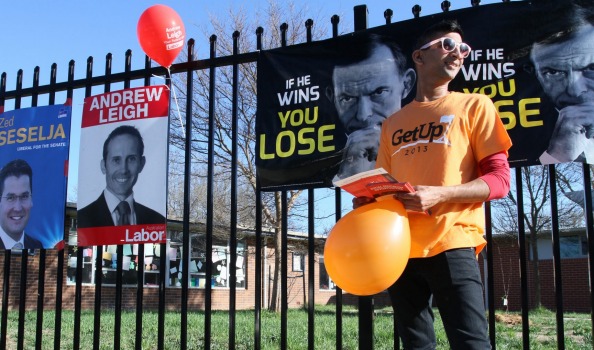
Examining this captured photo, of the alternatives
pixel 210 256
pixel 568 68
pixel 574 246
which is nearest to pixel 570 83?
pixel 568 68

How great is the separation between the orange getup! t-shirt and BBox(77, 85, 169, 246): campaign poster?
7.31 ft

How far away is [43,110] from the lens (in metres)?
4.84

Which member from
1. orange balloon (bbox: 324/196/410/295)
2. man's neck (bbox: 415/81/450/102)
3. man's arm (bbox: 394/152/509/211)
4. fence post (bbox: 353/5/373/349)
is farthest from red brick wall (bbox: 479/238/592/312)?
orange balloon (bbox: 324/196/410/295)

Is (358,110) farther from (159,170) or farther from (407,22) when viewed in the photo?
(159,170)

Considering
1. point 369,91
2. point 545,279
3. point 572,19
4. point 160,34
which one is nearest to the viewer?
point 572,19

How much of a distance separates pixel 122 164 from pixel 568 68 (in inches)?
121

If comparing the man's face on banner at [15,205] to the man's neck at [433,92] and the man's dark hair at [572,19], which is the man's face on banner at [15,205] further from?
the man's dark hair at [572,19]

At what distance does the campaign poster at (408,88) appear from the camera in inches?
128

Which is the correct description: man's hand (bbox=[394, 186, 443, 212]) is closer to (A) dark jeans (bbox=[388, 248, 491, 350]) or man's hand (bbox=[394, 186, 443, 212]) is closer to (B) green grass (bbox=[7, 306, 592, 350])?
(A) dark jeans (bbox=[388, 248, 491, 350])

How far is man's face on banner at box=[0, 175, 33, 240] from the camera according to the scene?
15.5 feet

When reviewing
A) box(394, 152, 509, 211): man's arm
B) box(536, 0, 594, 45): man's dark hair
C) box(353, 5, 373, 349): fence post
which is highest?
box(536, 0, 594, 45): man's dark hair

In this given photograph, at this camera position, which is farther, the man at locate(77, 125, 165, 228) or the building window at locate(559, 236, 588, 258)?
the building window at locate(559, 236, 588, 258)

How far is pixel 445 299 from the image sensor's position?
7.54 ft

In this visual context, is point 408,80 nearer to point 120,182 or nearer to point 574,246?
point 120,182
